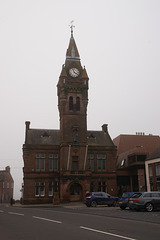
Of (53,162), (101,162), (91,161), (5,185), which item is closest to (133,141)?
(101,162)

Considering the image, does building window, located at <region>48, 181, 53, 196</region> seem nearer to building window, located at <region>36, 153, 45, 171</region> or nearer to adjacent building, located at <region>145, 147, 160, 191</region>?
building window, located at <region>36, 153, 45, 171</region>

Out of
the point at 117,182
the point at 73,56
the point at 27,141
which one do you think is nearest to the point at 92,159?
the point at 117,182

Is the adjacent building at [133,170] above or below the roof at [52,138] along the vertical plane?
below

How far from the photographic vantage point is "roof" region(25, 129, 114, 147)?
51166 mm

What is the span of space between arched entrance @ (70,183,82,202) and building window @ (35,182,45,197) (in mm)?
5297

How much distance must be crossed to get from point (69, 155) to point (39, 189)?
7799mm

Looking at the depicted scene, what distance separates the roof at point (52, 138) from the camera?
51.2 meters

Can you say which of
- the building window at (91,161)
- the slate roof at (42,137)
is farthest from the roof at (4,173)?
the building window at (91,161)

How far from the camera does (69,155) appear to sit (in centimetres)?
4738

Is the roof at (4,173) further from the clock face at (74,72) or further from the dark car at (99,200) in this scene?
the dark car at (99,200)

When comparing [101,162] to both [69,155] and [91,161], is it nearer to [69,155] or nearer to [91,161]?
[91,161]

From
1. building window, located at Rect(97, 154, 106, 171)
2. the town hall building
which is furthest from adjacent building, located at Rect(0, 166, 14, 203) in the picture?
building window, located at Rect(97, 154, 106, 171)

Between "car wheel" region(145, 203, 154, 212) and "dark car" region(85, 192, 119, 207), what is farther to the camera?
"dark car" region(85, 192, 119, 207)

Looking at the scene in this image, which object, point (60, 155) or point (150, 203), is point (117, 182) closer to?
point (60, 155)
